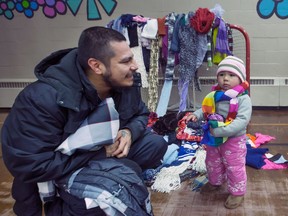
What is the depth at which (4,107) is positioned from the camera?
18.3 feet

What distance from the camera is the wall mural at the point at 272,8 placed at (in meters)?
4.56

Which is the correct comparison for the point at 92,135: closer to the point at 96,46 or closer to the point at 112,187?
the point at 112,187

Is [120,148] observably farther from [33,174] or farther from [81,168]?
[33,174]

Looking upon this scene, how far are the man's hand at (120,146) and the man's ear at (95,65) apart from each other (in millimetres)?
359

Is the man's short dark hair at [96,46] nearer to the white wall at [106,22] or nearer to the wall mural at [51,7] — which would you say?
the white wall at [106,22]

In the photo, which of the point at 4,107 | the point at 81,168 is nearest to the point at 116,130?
the point at 81,168

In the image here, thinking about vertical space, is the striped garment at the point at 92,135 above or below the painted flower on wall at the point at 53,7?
below

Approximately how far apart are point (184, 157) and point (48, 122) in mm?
1891

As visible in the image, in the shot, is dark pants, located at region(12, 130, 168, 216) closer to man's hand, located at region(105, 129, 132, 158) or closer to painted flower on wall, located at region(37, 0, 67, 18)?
man's hand, located at region(105, 129, 132, 158)

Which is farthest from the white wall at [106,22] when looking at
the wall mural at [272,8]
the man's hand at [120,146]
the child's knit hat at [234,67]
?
the man's hand at [120,146]

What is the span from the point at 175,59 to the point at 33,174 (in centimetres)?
290

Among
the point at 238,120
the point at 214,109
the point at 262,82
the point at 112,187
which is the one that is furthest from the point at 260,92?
the point at 112,187

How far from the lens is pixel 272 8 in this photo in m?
4.59

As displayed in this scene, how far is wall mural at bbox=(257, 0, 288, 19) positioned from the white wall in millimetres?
50
